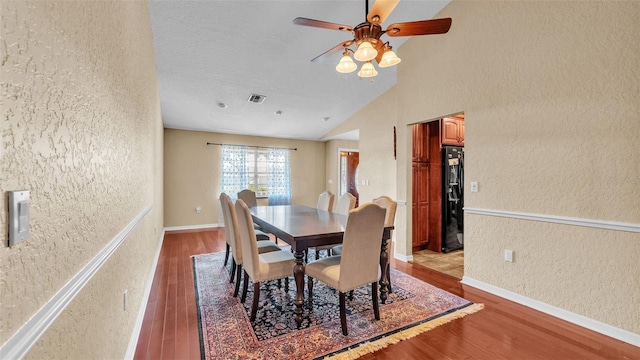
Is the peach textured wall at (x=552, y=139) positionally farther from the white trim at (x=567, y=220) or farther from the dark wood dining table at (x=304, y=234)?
the dark wood dining table at (x=304, y=234)

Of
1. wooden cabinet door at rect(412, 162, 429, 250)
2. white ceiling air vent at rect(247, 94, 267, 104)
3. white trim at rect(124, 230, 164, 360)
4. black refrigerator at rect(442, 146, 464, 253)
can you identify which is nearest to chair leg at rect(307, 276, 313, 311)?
white trim at rect(124, 230, 164, 360)

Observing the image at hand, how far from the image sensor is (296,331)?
82.3 inches

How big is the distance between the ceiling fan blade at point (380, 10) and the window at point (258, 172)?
5102 millimetres

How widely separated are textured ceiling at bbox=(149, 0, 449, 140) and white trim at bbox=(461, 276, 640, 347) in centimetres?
305

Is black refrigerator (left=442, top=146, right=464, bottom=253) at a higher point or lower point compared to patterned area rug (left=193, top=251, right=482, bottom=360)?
higher

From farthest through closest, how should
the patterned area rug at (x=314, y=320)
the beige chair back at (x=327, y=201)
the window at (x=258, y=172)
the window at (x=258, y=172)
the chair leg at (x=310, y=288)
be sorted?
the window at (x=258, y=172) < the window at (x=258, y=172) < the beige chair back at (x=327, y=201) < the chair leg at (x=310, y=288) < the patterned area rug at (x=314, y=320)

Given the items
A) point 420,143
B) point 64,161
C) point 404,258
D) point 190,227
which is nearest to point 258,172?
point 190,227

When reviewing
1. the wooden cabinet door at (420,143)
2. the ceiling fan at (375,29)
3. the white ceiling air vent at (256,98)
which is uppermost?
the white ceiling air vent at (256,98)

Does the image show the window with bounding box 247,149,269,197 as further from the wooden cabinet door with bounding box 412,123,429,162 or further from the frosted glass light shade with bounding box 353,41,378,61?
the frosted glass light shade with bounding box 353,41,378,61

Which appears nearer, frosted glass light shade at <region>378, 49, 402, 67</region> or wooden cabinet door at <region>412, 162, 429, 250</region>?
frosted glass light shade at <region>378, 49, 402, 67</region>

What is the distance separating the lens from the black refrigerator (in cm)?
426

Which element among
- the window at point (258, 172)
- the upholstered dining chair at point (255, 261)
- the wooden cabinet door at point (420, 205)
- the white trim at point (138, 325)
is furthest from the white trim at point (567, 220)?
the window at point (258, 172)

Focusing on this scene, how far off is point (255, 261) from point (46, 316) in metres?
1.55

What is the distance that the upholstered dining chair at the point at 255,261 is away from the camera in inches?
85.2
